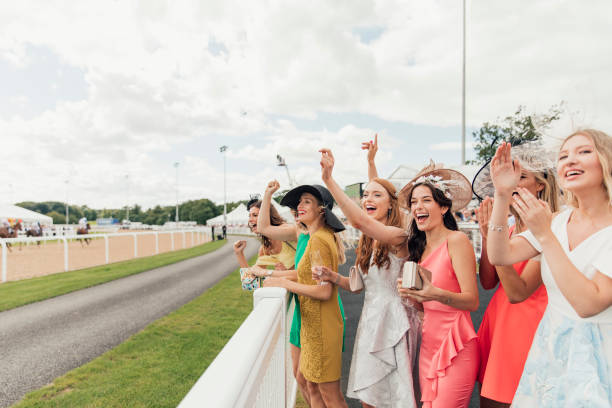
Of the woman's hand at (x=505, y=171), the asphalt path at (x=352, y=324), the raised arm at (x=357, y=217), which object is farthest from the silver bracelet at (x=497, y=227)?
the asphalt path at (x=352, y=324)

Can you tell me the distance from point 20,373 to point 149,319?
2.27 metres

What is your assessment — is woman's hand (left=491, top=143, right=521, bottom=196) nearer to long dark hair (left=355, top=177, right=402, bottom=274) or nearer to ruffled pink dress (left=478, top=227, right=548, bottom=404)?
ruffled pink dress (left=478, top=227, right=548, bottom=404)

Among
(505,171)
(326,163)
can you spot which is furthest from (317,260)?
(505,171)

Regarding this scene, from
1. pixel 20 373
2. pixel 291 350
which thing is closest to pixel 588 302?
pixel 291 350

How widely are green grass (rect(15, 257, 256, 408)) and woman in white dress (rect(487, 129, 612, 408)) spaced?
10.5ft

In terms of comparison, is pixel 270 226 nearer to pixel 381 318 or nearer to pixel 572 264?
pixel 381 318

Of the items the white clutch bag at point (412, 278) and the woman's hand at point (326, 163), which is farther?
the woman's hand at point (326, 163)

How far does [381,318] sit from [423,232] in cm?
61

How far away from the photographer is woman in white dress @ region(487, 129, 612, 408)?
121cm

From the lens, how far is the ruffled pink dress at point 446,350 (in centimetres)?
183

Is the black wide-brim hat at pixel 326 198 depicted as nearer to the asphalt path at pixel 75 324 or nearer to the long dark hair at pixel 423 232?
the long dark hair at pixel 423 232

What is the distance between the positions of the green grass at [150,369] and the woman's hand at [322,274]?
2.22 m

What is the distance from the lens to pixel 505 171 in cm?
152

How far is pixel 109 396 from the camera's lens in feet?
11.5
